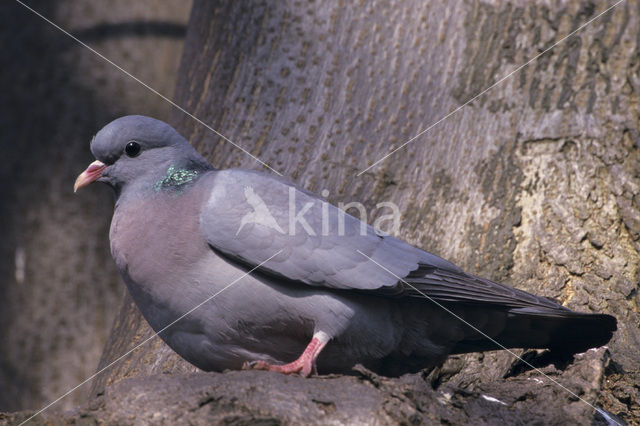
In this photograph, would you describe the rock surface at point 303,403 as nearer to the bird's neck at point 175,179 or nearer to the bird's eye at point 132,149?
the bird's neck at point 175,179

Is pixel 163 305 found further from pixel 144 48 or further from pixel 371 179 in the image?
pixel 144 48

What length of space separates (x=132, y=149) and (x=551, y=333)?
200cm

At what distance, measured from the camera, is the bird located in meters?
2.73

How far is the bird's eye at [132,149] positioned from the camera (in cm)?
312

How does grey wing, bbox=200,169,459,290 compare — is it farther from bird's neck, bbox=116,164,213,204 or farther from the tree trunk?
the tree trunk

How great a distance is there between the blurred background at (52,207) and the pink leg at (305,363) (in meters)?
3.59

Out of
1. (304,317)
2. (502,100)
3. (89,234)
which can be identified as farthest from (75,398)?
(502,100)

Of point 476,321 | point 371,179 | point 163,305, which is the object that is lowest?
point 163,305

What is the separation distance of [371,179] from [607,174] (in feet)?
3.95

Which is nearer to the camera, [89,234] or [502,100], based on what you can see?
[502,100]

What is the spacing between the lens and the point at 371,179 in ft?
12.2

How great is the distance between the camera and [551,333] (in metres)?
2.99

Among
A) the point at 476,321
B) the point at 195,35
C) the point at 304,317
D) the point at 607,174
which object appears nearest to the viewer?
the point at 304,317

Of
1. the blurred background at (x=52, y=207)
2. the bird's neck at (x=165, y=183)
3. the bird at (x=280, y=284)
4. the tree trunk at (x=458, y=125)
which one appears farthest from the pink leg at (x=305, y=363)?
the blurred background at (x=52, y=207)
